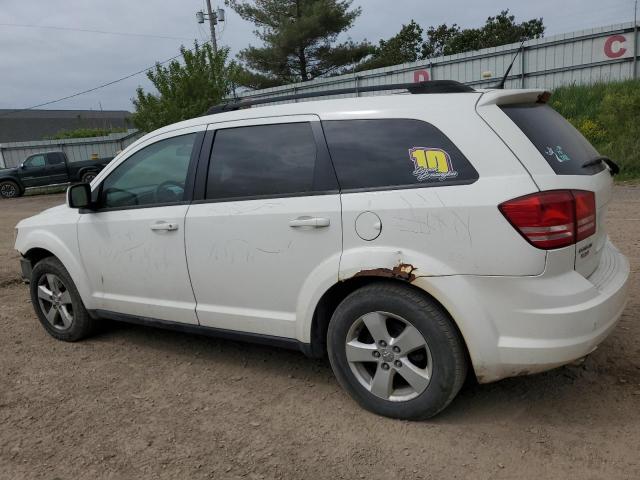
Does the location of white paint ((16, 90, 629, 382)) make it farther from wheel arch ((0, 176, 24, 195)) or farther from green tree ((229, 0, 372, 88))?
green tree ((229, 0, 372, 88))

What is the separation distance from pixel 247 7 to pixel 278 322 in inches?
1338

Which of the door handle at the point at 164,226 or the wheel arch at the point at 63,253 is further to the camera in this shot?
the wheel arch at the point at 63,253

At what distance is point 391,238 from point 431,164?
44cm

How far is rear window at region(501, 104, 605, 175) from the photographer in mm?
2734

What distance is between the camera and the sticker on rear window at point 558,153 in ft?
8.98

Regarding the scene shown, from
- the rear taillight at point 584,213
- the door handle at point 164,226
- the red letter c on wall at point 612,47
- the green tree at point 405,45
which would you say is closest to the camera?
the rear taillight at point 584,213

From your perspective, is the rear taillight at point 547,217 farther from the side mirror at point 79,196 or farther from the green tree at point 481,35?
the green tree at point 481,35

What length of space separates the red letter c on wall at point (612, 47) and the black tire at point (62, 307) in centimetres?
1587

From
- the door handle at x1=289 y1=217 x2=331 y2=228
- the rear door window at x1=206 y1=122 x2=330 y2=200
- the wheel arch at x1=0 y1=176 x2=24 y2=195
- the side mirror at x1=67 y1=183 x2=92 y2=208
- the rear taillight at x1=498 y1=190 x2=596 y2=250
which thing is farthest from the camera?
the wheel arch at x1=0 y1=176 x2=24 y2=195

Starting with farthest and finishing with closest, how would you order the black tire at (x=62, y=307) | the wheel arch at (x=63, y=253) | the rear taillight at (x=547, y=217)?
the black tire at (x=62, y=307), the wheel arch at (x=63, y=253), the rear taillight at (x=547, y=217)

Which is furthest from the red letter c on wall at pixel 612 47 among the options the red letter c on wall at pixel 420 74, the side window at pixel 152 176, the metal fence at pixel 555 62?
the side window at pixel 152 176

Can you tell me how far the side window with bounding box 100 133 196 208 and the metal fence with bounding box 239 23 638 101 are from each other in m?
10.8

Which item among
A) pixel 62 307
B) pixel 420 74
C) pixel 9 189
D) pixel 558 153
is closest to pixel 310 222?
pixel 558 153

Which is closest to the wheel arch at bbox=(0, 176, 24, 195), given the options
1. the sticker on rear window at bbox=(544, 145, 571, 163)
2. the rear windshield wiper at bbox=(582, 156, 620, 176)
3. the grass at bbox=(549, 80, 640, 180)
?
the grass at bbox=(549, 80, 640, 180)
